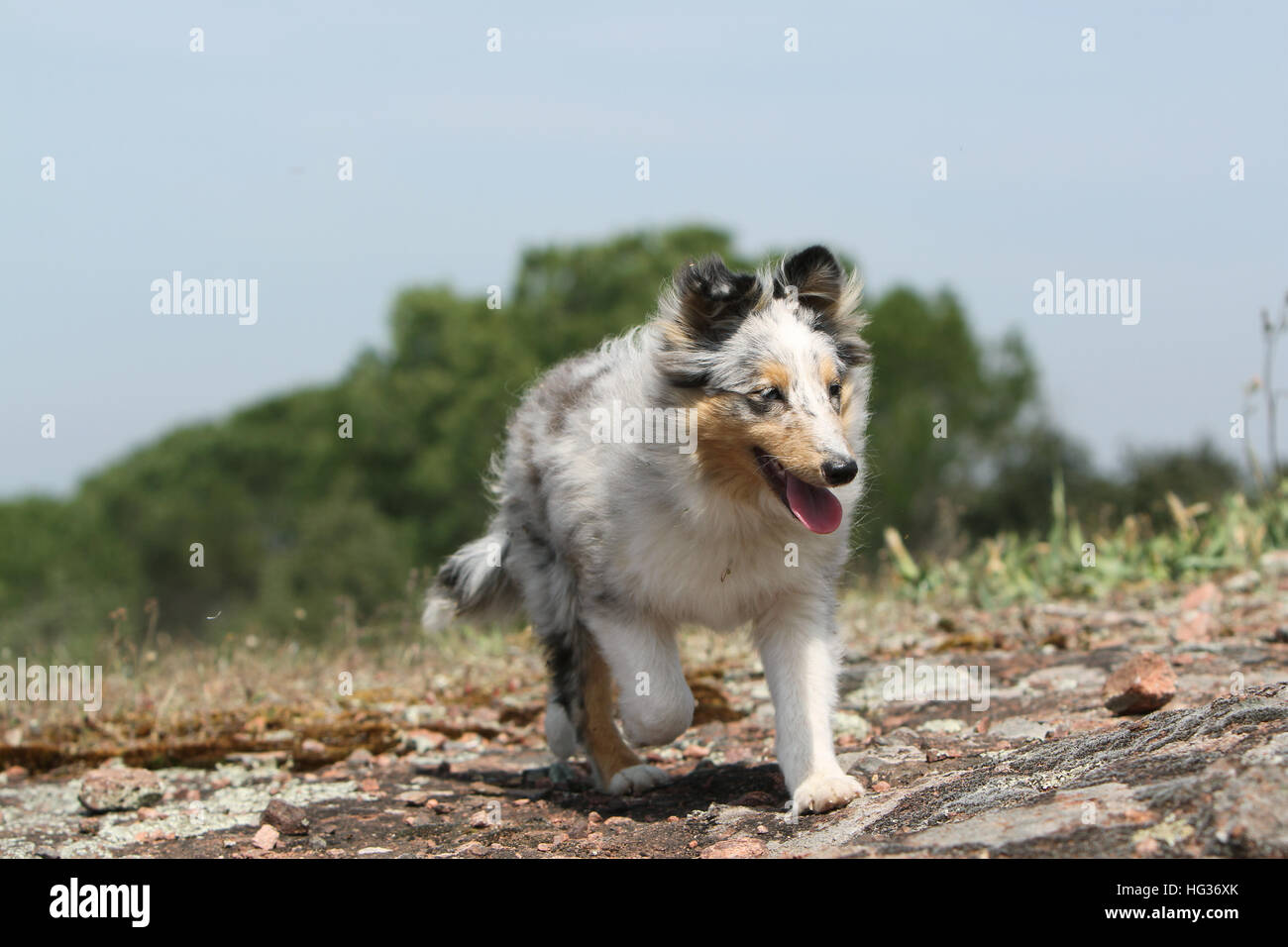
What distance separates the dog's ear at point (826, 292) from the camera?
5.74 metres

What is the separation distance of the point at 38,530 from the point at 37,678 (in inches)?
2043

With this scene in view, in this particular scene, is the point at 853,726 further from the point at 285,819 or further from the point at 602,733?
the point at 285,819

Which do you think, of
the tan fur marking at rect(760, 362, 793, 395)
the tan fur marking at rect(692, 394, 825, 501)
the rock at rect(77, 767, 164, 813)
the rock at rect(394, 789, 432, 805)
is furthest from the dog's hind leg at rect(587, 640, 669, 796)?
the rock at rect(77, 767, 164, 813)

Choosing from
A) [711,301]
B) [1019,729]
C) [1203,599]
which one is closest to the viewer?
[711,301]

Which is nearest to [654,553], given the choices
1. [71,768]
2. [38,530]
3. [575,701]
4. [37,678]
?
[575,701]

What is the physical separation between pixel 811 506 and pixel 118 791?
3.66 meters

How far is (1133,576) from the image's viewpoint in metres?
10.0

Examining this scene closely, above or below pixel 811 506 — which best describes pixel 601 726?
below

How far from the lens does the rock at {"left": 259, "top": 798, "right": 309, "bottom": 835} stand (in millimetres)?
5504

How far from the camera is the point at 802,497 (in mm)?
5215

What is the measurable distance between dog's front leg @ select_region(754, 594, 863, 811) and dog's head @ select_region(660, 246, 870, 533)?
525 millimetres

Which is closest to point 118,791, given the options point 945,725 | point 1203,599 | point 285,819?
point 285,819

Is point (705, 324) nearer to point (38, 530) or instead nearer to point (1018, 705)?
point (1018, 705)

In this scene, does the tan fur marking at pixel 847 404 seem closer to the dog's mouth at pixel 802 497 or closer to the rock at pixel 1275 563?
the dog's mouth at pixel 802 497
